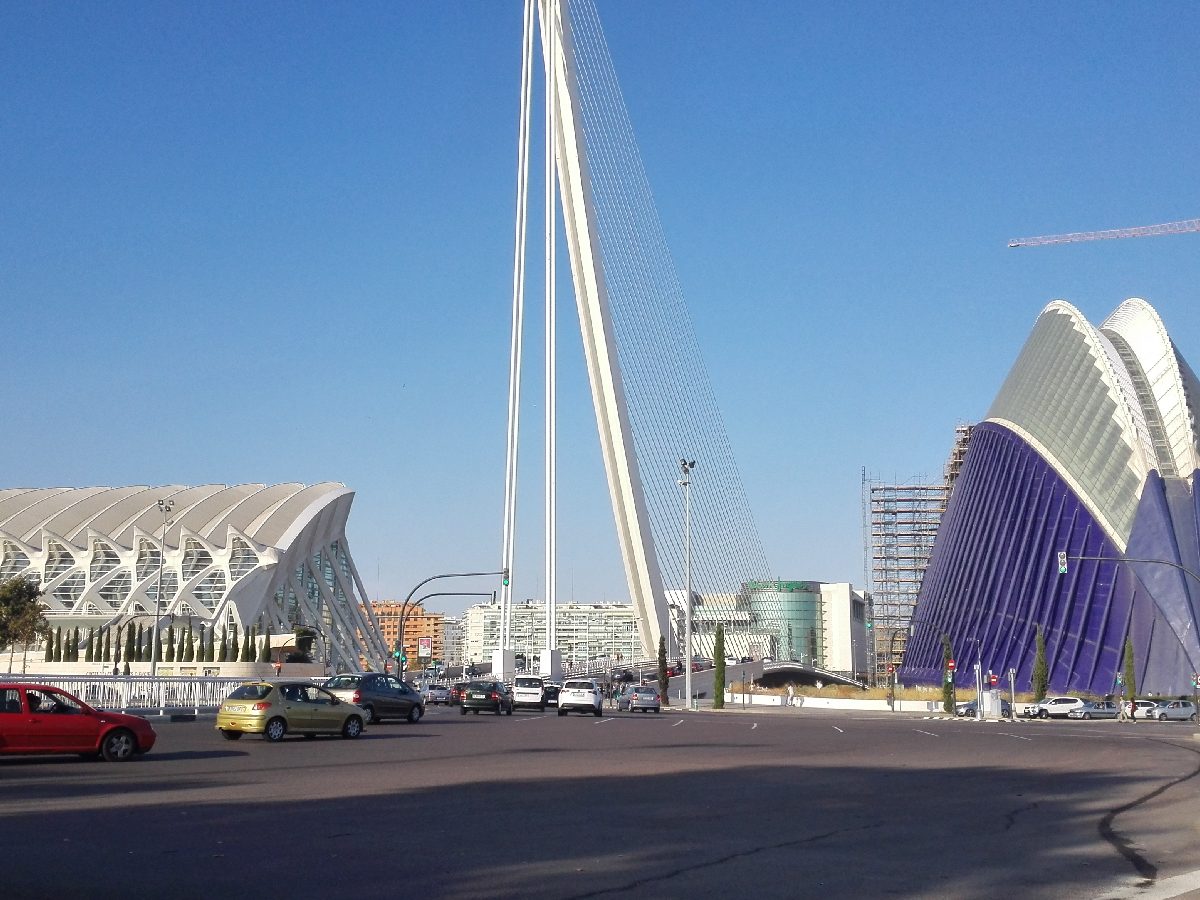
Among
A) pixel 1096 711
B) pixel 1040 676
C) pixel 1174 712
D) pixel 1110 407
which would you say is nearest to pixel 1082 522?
pixel 1110 407

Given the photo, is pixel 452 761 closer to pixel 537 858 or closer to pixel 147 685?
pixel 537 858

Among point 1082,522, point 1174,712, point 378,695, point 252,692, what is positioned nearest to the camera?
point 252,692

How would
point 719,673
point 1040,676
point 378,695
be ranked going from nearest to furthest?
point 378,695
point 1040,676
point 719,673

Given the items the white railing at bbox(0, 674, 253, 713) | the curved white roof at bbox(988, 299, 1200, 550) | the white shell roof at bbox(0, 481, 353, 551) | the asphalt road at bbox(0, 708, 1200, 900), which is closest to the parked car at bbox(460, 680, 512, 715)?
the white railing at bbox(0, 674, 253, 713)

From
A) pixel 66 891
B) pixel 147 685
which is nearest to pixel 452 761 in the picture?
pixel 66 891

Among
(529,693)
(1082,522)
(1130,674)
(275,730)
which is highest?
(1082,522)

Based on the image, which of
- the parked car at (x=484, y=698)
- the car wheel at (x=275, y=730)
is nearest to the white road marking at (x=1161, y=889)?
the car wheel at (x=275, y=730)

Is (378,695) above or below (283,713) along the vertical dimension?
below

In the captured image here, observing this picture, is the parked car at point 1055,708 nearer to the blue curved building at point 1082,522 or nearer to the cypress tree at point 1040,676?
the cypress tree at point 1040,676

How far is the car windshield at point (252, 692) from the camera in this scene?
26781 millimetres

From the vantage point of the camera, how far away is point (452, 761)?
70.4 ft

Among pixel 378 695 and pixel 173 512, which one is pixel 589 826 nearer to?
pixel 378 695

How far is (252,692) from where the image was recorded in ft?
88.2

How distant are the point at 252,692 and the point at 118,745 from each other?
6.52 meters
